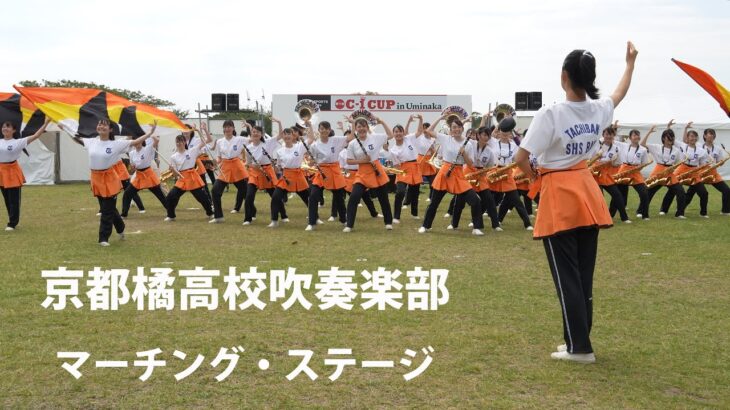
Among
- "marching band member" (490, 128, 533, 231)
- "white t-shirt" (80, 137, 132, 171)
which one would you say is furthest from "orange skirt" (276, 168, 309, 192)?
"marching band member" (490, 128, 533, 231)

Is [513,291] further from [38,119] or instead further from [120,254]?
[38,119]

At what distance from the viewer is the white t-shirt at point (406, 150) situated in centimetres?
1460

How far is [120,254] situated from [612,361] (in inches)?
277

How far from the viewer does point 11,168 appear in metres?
12.4

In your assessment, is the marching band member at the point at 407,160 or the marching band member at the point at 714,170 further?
the marching band member at the point at 714,170

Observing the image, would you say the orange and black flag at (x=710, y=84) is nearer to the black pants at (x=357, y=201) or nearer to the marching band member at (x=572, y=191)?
the marching band member at (x=572, y=191)

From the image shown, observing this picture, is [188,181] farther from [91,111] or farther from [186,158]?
[91,111]

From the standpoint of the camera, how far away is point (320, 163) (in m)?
13.0

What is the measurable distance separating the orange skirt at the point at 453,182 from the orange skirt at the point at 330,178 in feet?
6.58

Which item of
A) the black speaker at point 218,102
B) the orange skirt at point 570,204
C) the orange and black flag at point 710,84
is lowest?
the orange skirt at point 570,204

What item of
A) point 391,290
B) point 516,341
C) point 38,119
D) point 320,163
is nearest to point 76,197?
point 38,119

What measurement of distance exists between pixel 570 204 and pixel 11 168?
426 inches

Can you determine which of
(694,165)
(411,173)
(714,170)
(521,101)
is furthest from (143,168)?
(521,101)

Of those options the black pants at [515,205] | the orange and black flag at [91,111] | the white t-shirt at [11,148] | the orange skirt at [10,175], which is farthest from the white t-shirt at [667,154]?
the orange skirt at [10,175]
